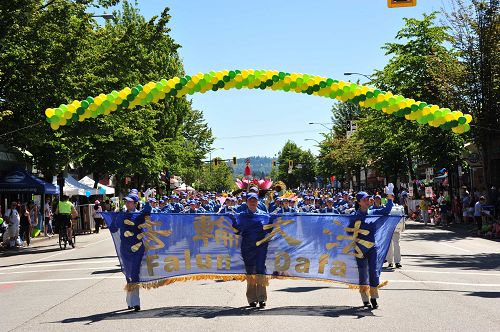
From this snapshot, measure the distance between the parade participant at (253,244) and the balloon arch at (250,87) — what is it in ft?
11.2

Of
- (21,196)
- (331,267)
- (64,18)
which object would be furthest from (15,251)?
(331,267)

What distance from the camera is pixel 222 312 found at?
387 inches

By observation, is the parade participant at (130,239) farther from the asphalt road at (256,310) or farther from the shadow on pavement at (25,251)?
the shadow on pavement at (25,251)

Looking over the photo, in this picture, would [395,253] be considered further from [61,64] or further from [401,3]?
[61,64]

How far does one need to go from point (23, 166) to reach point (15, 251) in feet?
51.4

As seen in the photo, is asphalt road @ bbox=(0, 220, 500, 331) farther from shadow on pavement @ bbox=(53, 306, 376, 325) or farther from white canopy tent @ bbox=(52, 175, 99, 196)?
white canopy tent @ bbox=(52, 175, 99, 196)

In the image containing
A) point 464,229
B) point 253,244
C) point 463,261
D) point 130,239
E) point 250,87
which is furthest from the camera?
point 464,229

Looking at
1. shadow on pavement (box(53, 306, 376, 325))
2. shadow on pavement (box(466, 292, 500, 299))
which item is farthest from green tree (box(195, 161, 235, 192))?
shadow on pavement (box(53, 306, 376, 325))

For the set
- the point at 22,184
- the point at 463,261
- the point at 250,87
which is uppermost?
the point at 250,87

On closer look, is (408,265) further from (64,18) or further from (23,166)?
(23,166)

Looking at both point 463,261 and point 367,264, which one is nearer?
point 367,264

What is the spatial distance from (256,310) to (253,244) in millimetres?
1109

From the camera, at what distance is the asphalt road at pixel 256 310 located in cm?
884

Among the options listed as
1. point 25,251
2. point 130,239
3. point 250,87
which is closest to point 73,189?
point 25,251
